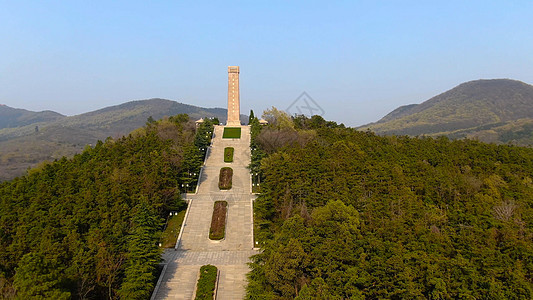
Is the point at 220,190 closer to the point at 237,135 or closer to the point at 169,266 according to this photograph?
the point at 169,266

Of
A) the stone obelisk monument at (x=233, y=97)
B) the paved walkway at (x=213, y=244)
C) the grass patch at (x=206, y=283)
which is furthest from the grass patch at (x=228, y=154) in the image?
the grass patch at (x=206, y=283)

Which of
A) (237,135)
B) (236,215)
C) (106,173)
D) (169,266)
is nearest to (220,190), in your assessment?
(236,215)

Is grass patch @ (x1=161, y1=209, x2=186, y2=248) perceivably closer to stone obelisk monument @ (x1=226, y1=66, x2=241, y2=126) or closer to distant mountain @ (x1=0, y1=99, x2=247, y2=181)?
distant mountain @ (x1=0, y1=99, x2=247, y2=181)

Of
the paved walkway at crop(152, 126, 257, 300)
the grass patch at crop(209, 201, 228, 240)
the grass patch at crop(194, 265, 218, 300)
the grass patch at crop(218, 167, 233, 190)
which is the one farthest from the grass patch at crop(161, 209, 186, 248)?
the grass patch at crop(218, 167, 233, 190)

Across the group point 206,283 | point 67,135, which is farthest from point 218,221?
point 67,135

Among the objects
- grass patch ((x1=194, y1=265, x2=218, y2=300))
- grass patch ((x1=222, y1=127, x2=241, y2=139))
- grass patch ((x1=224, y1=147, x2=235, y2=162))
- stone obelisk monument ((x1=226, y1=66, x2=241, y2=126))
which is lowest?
grass patch ((x1=194, y1=265, x2=218, y2=300))

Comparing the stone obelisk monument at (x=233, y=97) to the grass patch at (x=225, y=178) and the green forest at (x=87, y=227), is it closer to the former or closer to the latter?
the grass patch at (x=225, y=178)
